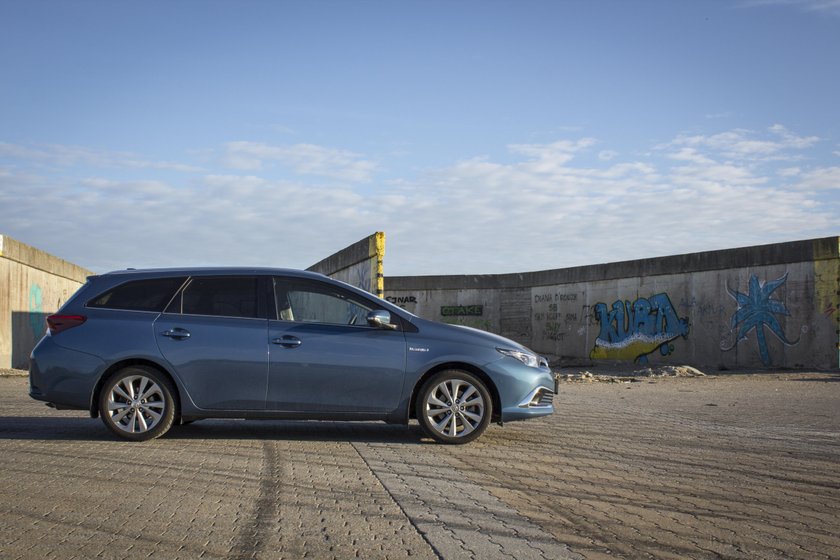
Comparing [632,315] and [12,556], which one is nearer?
[12,556]

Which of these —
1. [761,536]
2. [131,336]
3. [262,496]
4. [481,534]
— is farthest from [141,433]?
[761,536]

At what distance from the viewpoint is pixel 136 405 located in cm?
823

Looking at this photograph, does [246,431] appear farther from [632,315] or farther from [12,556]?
[632,315]

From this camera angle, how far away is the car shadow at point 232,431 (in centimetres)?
870

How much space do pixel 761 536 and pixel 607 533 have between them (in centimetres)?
86

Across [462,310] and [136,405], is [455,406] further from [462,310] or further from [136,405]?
[462,310]

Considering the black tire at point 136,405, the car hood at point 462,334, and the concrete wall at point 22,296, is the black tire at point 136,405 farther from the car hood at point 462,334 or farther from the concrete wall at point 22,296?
the concrete wall at point 22,296

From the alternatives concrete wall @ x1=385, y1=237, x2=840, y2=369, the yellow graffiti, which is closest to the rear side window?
the yellow graffiti

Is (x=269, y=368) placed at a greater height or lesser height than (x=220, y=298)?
lesser

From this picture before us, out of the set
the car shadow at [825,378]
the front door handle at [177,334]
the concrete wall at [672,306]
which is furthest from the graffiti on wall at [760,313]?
the front door handle at [177,334]

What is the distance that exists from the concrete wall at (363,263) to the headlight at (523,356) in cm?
864

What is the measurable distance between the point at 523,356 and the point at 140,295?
3830 millimetres

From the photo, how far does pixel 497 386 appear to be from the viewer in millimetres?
8375

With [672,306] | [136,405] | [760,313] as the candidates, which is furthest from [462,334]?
[672,306]
